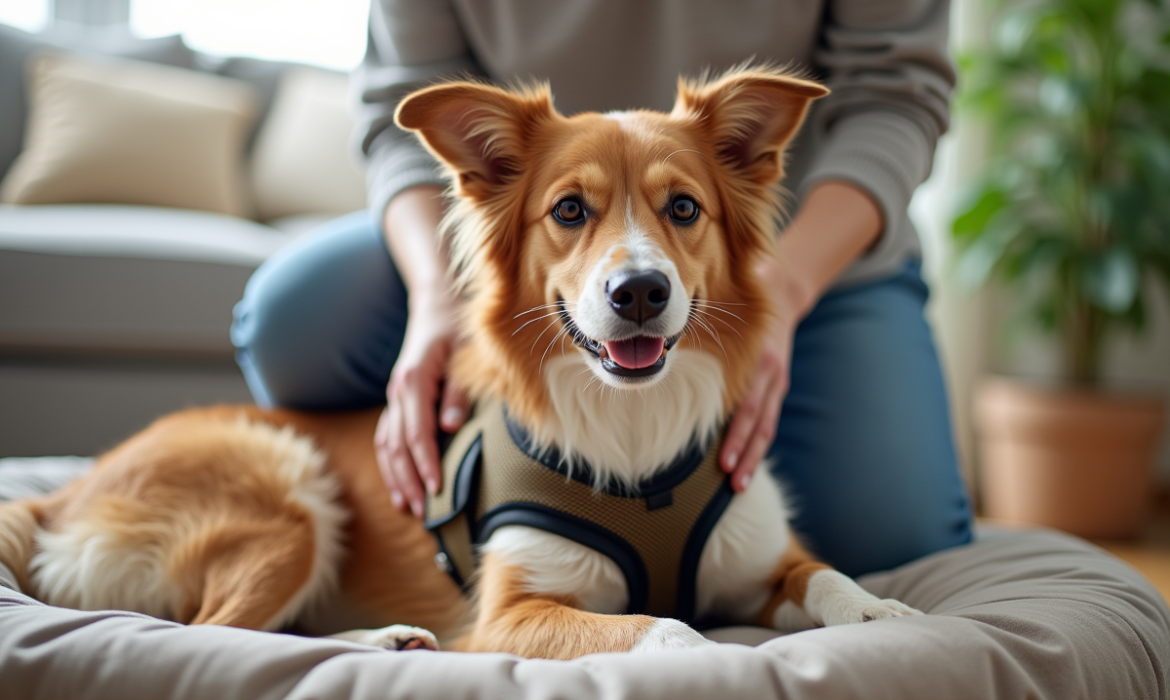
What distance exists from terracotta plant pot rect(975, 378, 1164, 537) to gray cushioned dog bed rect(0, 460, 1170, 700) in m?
2.24

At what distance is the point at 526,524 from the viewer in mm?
1281

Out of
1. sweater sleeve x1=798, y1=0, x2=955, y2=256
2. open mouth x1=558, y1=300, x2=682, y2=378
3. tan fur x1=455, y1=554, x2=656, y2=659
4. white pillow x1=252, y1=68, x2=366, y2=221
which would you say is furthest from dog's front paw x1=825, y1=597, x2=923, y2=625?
white pillow x1=252, y1=68, x2=366, y2=221

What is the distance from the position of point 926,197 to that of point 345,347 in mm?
3186

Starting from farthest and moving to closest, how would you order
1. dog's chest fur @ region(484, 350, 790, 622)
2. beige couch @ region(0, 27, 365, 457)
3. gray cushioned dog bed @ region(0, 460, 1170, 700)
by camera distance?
beige couch @ region(0, 27, 365, 457) → dog's chest fur @ region(484, 350, 790, 622) → gray cushioned dog bed @ region(0, 460, 1170, 700)

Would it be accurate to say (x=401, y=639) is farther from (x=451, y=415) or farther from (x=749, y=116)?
(x=749, y=116)

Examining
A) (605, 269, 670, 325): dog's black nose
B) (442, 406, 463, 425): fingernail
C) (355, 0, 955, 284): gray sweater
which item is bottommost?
(442, 406, 463, 425): fingernail

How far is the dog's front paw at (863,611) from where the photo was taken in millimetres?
1176

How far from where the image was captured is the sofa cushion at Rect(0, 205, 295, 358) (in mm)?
2785

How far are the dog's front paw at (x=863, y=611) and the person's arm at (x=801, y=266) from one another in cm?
28

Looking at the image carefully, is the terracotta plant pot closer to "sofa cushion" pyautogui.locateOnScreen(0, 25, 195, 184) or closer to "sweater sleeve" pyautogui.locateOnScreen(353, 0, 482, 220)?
"sweater sleeve" pyautogui.locateOnScreen(353, 0, 482, 220)

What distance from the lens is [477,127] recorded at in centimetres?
138

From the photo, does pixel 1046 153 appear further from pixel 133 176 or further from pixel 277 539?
pixel 133 176

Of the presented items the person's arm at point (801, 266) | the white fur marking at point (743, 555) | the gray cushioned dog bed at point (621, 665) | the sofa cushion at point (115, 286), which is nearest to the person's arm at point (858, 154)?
the person's arm at point (801, 266)

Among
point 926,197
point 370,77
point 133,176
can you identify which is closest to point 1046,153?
point 926,197
